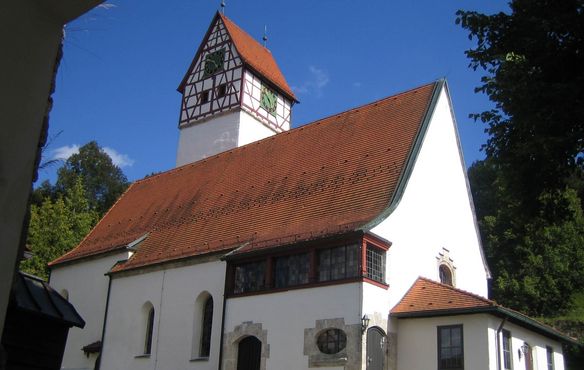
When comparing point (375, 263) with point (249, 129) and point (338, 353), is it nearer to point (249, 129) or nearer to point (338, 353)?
point (338, 353)

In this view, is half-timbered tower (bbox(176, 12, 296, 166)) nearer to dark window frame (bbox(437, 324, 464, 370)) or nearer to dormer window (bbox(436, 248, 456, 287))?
dormer window (bbox(436, 248, 456, 287))

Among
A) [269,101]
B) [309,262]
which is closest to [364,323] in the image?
[309,262]

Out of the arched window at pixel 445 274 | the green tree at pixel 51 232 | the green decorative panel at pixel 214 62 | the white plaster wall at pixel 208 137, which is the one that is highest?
the green decorative panel at pixel 214 62

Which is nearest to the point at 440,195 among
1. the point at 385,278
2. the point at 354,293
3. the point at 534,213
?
the point at 385,278

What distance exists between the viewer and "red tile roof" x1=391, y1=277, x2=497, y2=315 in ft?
49.4

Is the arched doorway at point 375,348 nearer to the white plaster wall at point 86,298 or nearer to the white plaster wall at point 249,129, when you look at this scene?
the white plaster wall at point 86,298

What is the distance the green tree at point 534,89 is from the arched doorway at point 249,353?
8156 millimetres

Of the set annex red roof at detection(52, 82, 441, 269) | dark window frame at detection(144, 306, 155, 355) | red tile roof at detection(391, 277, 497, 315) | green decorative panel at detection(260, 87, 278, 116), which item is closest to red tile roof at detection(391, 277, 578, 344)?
red tile roof at detection(391, 277, 497, 315)

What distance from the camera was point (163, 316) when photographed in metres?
19.9

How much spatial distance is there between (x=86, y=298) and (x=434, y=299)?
13.0m

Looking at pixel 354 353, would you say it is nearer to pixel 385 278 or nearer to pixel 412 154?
pixel 385 278

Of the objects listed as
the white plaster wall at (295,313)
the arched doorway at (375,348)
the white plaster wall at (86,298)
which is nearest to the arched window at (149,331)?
the white plaster wall at (86,298)

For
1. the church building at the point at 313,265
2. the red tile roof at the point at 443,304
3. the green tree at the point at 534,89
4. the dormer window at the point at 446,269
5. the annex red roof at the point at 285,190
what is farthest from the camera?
the dormer window at the point at 446,269

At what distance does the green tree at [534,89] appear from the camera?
9.47 m
